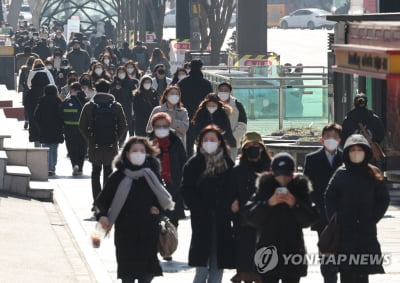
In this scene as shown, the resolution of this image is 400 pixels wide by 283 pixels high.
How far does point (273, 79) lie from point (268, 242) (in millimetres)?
15953

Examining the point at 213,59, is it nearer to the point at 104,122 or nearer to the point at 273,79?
the point at 273,79

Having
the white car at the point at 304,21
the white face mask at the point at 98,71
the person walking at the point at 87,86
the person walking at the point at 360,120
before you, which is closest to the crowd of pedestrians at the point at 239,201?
the person walking at the point at 360,120

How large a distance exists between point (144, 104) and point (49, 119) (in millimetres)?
1597

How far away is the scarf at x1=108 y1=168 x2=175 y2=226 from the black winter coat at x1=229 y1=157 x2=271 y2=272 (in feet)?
1.87

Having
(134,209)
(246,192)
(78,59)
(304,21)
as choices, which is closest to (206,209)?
(246,192)

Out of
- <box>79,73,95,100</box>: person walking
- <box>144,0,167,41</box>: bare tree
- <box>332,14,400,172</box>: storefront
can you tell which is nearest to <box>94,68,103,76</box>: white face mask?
<box>79,73,95,100</box>: person walking

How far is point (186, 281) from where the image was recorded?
1355 cm

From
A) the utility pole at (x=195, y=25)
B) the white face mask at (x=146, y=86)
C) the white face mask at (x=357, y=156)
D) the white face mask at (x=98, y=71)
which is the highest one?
the utility pole at (x=195, y=25)

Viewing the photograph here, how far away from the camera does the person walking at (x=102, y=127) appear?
17.7 metres

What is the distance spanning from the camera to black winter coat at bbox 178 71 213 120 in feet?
66.9

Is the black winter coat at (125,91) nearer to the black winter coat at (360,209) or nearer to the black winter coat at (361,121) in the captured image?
the black winter coat at (361,121)

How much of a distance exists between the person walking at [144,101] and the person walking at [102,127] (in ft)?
17.4

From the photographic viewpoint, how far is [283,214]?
34.2ft

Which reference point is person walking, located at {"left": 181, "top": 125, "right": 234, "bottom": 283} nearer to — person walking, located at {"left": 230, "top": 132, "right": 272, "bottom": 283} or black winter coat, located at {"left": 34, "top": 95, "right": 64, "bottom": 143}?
person walking, located at {"left": 230, "top": 132, "right": 272, "bottom": 283}
